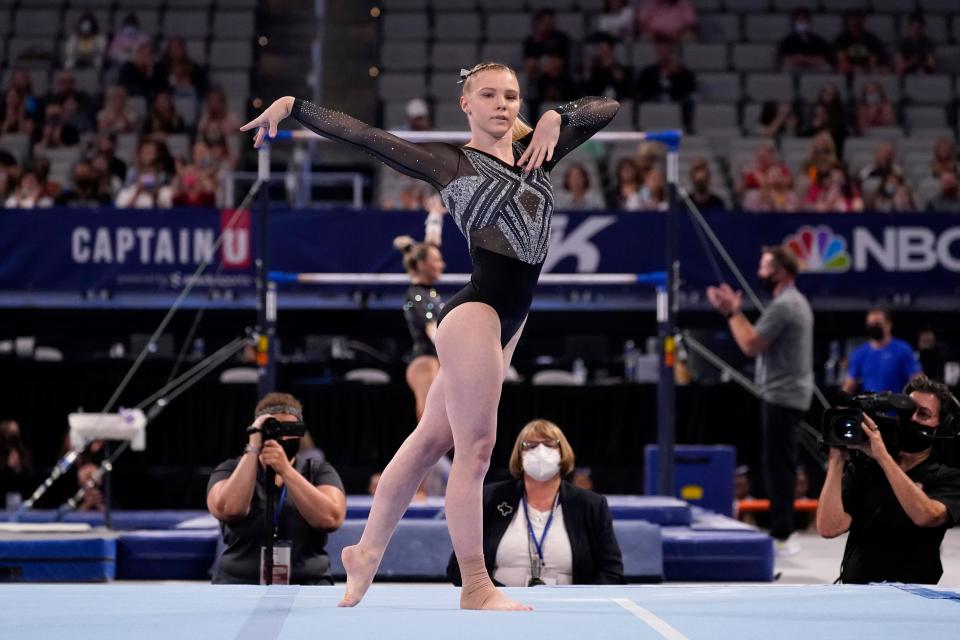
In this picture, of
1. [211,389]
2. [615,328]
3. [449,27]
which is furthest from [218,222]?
[449,27]

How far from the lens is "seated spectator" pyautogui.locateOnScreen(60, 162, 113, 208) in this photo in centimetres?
966

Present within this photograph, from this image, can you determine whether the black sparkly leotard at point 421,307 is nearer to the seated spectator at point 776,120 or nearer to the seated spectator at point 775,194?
the seated spectator at point 775,194

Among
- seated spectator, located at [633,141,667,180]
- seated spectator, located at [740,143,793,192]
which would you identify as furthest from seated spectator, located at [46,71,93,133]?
seated spectator, located at [740,143,793,192]

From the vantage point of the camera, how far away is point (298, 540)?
14.6ft

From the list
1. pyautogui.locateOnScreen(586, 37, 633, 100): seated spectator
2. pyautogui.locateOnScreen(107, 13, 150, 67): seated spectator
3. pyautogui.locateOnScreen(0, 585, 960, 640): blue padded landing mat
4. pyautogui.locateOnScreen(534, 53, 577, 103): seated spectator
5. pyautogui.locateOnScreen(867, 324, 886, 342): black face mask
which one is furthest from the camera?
pyautogui.locateOnScreen(107, 13, 150, 67): seated spectator

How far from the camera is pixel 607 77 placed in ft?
39.4

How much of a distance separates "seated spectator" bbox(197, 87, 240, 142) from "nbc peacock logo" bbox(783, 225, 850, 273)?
5310 millimetres

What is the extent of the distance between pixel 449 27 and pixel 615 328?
174 inches

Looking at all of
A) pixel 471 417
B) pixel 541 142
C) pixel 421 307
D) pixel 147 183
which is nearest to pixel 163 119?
pixel 147 183

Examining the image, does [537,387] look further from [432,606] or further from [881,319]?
[432,606]

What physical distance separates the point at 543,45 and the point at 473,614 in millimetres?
10212

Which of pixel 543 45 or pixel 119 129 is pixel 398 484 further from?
pixel 543 45

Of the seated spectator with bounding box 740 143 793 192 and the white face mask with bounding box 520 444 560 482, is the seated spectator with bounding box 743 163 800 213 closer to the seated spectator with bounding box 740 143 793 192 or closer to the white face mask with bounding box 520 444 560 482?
the seated spectator with bounding box 740 143 793 192

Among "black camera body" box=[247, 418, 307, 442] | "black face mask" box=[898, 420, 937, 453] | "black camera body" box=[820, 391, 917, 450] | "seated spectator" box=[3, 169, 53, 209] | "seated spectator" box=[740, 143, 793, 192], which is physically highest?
"seated spectator" box=[740, 143, 793, 192]
